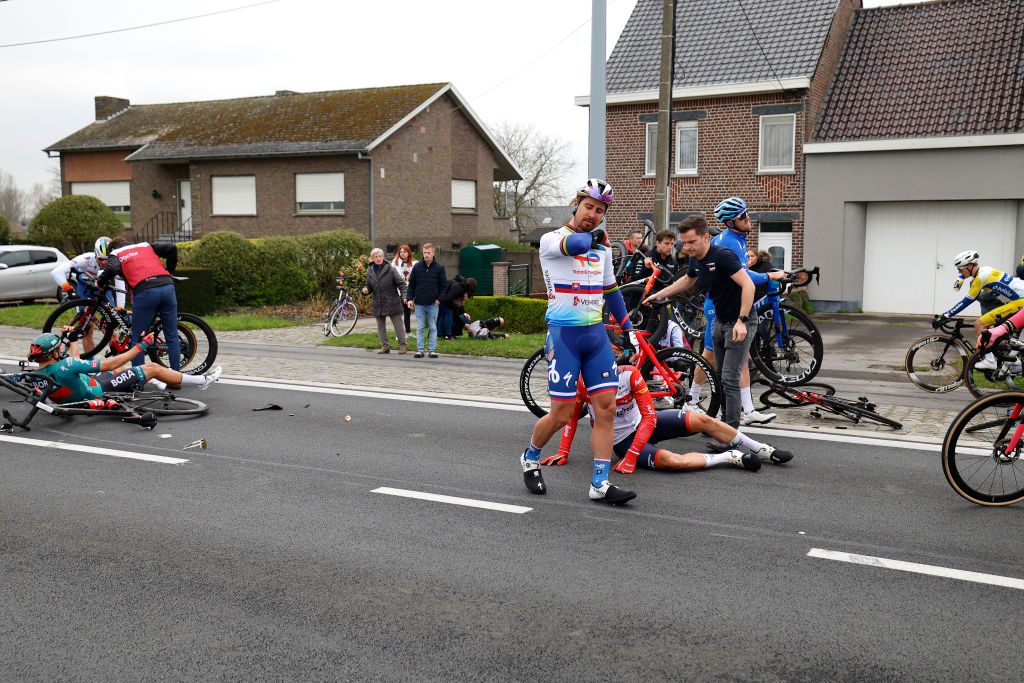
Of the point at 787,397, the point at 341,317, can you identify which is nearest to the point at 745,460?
the point at 787,397

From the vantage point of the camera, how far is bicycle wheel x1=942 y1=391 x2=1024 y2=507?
612cm

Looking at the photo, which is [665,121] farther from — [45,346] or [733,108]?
[733,108]

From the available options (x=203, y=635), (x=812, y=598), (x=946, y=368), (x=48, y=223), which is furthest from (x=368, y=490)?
(x=48, y=223)

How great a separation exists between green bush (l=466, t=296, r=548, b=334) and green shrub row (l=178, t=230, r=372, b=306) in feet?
17.6

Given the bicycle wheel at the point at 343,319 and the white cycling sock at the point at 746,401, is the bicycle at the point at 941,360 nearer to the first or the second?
the white cycling sock at the point at 746,401

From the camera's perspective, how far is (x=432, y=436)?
8.60m

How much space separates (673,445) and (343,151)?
25.1m

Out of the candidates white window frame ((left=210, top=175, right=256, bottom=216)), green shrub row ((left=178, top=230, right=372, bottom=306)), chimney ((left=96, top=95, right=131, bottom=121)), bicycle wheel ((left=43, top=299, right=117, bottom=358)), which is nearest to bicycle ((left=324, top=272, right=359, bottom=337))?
green shrub row ((left=178, top=230, right=372, bottom=306))

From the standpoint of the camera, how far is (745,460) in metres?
7.27

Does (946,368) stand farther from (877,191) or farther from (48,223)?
(48,223)

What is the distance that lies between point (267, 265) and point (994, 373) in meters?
16.5

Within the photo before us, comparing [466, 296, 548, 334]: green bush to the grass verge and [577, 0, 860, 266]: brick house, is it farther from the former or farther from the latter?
[577, 0, 860, 266]: brick house

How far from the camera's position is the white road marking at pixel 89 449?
25.0 feet

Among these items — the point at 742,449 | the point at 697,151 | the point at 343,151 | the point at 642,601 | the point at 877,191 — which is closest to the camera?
the point at 642,601
